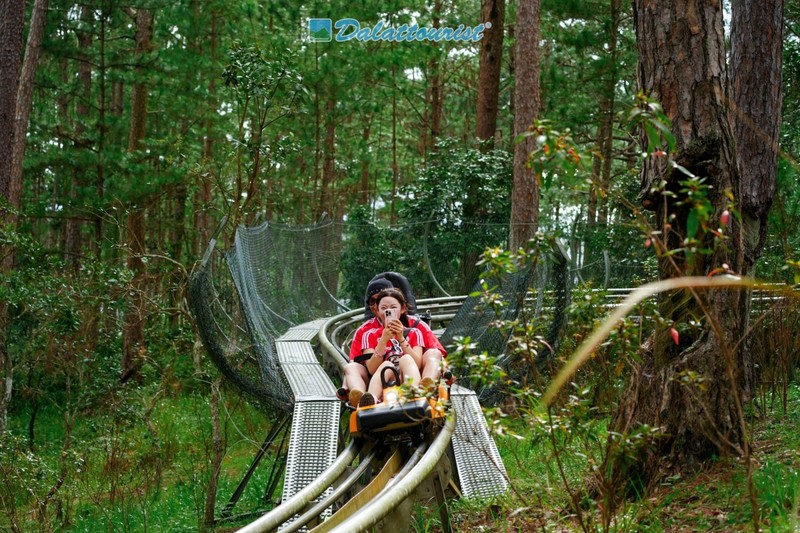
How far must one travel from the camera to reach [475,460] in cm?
483

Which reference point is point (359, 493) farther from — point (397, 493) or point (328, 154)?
point (328, 154)

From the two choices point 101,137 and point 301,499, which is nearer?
point 301,499

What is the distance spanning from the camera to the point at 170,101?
17.1m

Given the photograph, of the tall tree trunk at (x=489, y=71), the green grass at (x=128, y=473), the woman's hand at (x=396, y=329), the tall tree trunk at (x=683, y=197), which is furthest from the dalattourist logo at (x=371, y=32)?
the tall tree trunk at (x=683, y=197)

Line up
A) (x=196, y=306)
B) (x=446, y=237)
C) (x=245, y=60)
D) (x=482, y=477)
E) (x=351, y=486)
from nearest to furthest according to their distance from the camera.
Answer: (x=351, y=486), (x=482, y=477), (x=196, y=306), (x=245, y=60), (x=446, y=237)

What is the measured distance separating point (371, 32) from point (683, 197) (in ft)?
47.1

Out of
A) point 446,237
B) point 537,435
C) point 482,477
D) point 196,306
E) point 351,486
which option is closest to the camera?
point 537,435

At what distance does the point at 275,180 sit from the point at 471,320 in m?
16.4

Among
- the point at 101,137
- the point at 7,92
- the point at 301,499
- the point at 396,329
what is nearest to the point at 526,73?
the point at 7,92

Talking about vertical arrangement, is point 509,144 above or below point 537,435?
above

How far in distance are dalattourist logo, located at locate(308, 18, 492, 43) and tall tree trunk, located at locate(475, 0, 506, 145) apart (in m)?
0.41

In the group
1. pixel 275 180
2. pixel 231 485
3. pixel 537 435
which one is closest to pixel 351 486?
pixel 537 435

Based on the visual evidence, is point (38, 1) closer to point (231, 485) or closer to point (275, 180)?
point (231, 485)

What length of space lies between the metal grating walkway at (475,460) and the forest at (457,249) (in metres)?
0.11
